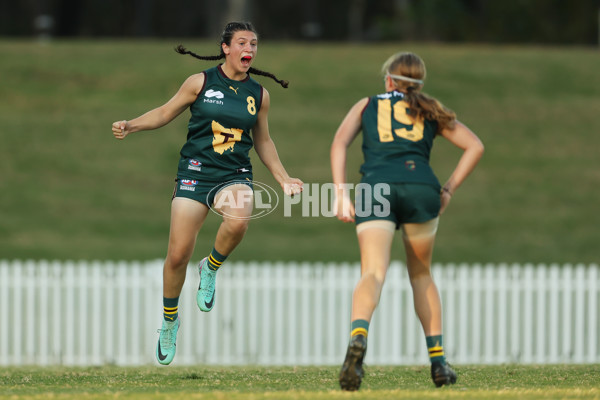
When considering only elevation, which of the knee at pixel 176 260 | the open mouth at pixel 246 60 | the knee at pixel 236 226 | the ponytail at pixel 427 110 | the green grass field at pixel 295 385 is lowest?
the green grass field at pixel 295 385

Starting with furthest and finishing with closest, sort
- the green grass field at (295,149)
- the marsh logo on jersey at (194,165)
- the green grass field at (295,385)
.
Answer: the green grass field at (295,149), the marsh logo on jersey at (194,165), the green grass field at (295,385)

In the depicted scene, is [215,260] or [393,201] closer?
[393,201]

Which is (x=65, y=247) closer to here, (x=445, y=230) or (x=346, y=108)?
(x=445, y=230)

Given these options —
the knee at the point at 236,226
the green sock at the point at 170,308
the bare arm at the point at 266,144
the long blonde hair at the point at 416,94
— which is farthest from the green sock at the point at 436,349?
the green sock at the point at 170,308

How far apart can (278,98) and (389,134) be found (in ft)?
72.7

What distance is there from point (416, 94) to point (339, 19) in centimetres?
4927

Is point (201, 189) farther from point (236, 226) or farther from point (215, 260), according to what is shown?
point (215, 260)

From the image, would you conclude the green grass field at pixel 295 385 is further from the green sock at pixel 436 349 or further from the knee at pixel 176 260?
the knee at pixel 176 260

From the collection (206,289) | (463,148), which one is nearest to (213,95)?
(206,289)

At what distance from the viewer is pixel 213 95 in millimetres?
7086

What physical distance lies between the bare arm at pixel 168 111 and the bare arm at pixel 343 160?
139cm

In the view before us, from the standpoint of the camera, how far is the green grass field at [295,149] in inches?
800

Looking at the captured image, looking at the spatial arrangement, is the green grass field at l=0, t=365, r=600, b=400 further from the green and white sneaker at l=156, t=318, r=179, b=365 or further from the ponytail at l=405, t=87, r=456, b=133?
the ponytail at l=405, t=87, r=456, b=133

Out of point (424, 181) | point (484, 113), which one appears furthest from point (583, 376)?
point (484, 113)
